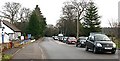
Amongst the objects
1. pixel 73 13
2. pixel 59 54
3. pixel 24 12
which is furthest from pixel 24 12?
pixel 59 54

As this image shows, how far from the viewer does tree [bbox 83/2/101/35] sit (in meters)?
73.0

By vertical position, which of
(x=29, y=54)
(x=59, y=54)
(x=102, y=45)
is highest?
(x=102, y=45)

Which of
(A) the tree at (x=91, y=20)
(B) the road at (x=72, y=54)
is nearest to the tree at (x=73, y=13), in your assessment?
(A) the tree at (x=91, y=20)

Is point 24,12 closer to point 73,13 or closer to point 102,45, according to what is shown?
point 73,13

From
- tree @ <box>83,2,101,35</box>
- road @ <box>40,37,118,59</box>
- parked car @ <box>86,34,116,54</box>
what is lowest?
road @ <box>40,37,118,59</box>

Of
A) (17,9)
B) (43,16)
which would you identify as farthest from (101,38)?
(43,16)

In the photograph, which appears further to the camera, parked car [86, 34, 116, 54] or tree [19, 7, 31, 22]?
tree [19, 7, 31, 22]

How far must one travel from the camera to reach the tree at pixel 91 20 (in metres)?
73.0

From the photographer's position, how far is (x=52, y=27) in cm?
14600

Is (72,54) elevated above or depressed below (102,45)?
below

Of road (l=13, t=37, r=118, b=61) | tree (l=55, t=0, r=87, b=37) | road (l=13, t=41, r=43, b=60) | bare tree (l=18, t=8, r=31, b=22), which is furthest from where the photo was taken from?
bare tree (l=18, t=8, r=31, b=22)

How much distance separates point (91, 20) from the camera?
7462 centimetres

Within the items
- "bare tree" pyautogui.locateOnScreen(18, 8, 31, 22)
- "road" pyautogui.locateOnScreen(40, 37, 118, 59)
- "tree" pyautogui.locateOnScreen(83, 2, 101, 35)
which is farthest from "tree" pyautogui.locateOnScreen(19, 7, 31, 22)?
"road" pyautogui.locateOnScreen(40, 37, 118, 59)

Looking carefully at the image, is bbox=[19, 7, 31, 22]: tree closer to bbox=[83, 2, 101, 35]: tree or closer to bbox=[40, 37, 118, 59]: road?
bbox=[83, 2, 101, 35]: tree
